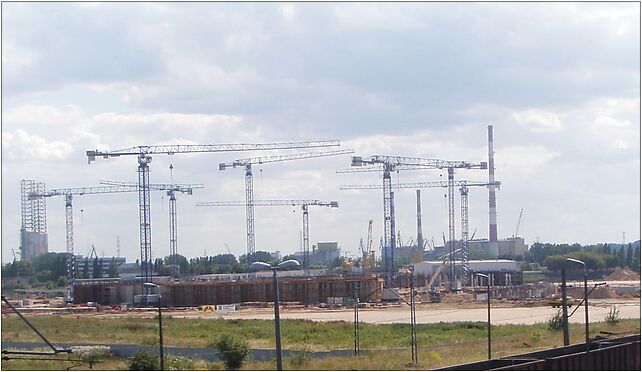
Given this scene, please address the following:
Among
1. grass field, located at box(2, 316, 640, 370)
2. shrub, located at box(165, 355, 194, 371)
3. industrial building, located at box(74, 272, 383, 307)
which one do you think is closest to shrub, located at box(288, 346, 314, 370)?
grass field, located at box(2, 316, 640, 370)

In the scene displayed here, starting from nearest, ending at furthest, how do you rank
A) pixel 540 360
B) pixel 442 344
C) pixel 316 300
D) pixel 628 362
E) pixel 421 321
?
pixel 540 360
pixel 628 362
pixel 442 344
pixel 421 321
pixel 316 300

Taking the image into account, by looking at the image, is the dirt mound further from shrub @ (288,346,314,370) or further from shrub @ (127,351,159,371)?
shrub @ (127,351,159,371)

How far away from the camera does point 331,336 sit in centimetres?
6719

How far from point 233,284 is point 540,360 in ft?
331

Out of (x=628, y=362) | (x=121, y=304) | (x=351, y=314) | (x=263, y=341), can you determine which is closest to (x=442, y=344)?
(x=263, y=341)

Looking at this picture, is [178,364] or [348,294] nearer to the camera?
[178,364]

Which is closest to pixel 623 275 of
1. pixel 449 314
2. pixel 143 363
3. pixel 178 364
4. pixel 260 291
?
pixel 260 291

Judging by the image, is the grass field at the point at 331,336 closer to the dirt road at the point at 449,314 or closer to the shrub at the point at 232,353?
the shrub at the point at 232,353

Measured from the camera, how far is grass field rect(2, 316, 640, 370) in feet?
144

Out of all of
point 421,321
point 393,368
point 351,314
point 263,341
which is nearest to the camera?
point 393,368

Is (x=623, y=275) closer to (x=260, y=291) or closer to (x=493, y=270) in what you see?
(x=493, y=270)

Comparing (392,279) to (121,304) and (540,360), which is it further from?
(540,360)

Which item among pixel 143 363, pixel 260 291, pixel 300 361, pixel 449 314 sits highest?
pixel 143 363

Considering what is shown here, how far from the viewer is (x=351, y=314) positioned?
97000 mm
